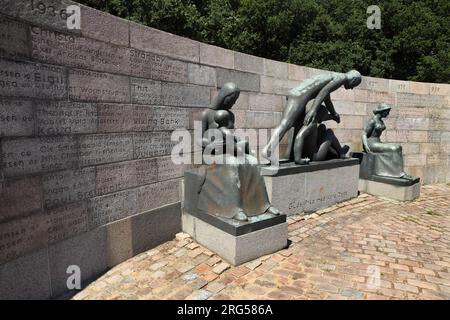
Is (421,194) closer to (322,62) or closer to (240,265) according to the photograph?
(240,265)

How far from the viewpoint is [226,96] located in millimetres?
4559

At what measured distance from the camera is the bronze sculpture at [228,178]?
4301mm

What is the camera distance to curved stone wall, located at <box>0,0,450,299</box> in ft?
9.59

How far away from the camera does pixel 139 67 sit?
4266 mm

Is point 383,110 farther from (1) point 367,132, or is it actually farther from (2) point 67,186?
(2) point 67,186

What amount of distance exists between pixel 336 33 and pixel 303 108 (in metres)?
14.1

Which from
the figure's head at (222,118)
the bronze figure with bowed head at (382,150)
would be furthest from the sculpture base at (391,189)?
the figure's head at (222,118)

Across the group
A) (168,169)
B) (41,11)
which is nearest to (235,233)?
(168,169)

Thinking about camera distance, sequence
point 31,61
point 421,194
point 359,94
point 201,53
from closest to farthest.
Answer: point 31,61 → point 201,53 → point 421,194 → point 359,94

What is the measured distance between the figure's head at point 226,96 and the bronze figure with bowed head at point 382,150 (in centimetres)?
454

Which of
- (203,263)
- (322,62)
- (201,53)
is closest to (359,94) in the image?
(201,53)

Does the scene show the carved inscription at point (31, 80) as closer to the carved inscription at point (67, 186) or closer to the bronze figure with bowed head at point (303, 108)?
the carved inscription at point (67, 186)

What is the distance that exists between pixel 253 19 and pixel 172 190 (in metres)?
16.1
